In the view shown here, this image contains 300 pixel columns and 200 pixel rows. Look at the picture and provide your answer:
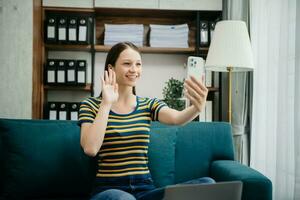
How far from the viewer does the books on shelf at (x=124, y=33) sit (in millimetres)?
3299

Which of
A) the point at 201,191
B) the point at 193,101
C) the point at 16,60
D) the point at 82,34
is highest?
the point at 82,34

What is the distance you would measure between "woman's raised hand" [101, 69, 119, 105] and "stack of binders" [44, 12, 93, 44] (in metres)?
1.87

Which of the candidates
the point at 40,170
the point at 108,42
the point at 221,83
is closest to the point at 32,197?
the point at 40,170

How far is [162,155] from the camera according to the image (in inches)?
72.7

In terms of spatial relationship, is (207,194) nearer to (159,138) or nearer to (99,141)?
(99,141)

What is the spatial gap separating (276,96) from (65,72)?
1838mm

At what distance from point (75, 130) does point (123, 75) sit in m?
0.47

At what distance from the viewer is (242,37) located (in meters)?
2.43

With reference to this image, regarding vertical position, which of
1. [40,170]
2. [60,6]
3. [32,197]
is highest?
[60,6]

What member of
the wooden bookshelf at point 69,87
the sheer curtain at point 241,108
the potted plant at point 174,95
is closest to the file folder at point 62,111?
the wooden bookshelf at point 69,87

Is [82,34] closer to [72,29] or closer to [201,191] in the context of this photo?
[72,29]

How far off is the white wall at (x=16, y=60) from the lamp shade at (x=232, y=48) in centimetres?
161

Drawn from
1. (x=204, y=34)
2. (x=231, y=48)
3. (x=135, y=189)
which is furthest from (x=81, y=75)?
(x=135, y=189)

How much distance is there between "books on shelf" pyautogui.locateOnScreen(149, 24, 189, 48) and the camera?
334 cm
